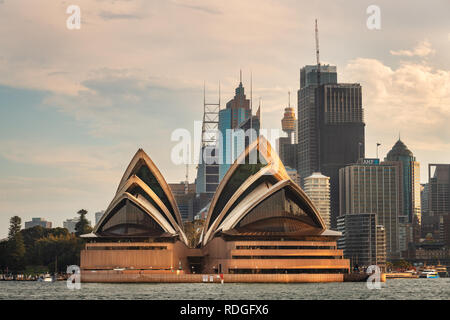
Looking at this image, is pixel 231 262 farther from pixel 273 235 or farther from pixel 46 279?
pixel 46 279

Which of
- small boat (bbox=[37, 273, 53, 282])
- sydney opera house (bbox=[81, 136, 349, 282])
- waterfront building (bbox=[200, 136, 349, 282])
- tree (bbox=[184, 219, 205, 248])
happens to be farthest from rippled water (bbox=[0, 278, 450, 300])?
tree (bbox=[184, 219, 205, 248])

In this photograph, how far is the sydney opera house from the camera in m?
121

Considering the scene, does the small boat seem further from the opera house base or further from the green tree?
the opera house base

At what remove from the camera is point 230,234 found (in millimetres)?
122875

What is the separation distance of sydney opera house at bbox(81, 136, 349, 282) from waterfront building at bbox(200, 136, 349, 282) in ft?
0.49

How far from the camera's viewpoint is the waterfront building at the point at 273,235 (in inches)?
4764

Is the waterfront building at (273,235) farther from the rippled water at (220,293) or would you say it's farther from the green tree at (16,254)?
the green tree at (16,254)

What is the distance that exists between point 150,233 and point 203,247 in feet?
51.8

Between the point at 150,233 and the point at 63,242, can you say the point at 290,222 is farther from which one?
the point at 63,242

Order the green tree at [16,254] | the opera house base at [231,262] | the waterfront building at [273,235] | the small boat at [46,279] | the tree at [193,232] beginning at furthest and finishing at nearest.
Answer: the tree at [193,232] < the green tree at [16,254] < the small boat at [46,279] < the waterfront building at [273,235] < the opera house base at [231,262]

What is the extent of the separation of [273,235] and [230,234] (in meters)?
6.52

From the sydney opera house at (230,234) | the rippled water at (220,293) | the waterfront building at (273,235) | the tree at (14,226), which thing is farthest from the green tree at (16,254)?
the rippled water at (220,293)

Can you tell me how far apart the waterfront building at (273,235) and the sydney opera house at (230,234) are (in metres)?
0.15
